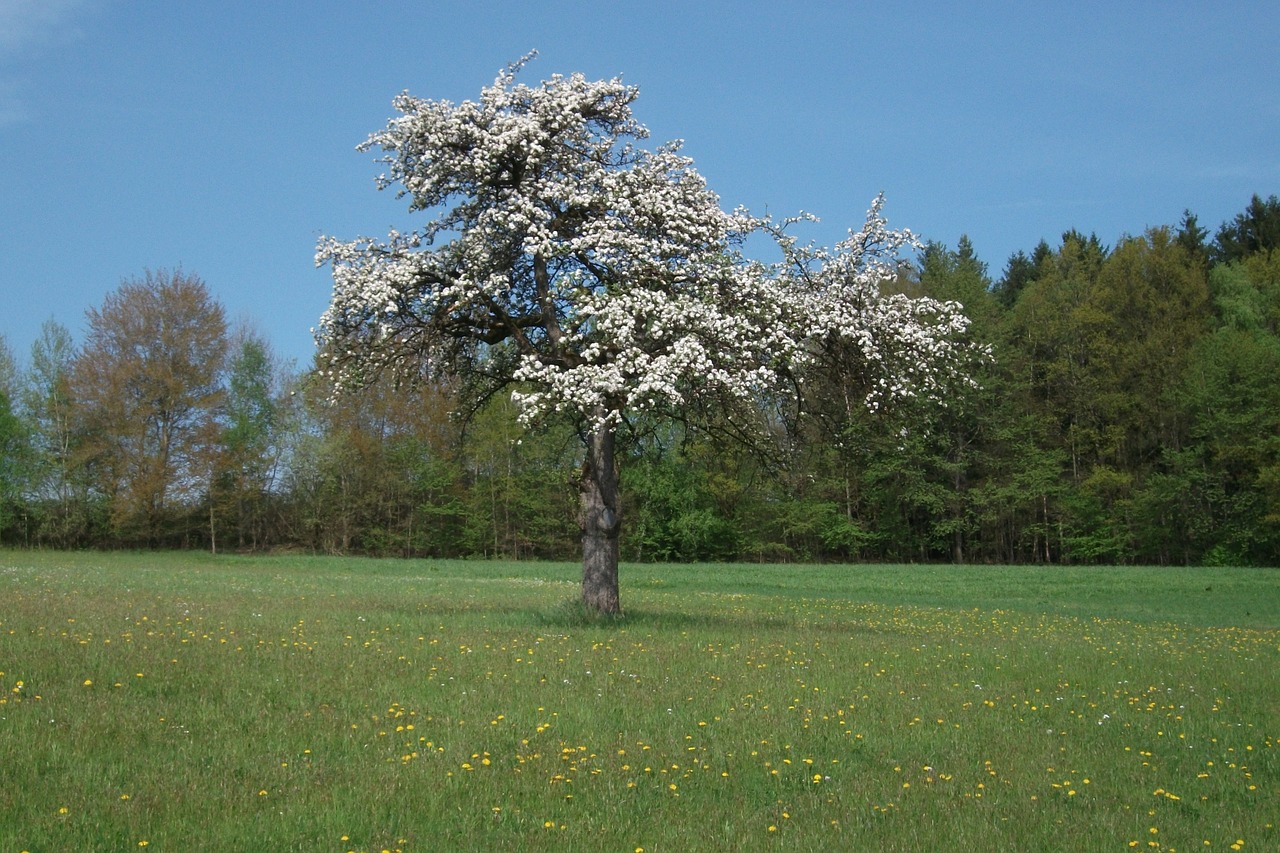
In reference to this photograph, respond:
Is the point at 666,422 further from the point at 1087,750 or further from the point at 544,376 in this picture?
the point at 1087,750

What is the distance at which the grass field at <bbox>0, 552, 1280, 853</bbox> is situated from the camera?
788cm

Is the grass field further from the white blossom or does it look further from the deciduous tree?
the deciduous tree

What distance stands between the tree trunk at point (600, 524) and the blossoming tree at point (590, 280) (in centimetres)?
3

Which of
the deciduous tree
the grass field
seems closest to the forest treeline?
the deciduous tree

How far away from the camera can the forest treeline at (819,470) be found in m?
62.4

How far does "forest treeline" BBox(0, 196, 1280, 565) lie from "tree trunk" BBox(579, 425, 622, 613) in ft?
112

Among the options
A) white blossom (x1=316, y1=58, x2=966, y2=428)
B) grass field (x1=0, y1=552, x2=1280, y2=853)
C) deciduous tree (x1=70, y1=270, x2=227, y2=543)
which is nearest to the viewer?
grass field (x1=0, y1=552, x2=1280, y2=853)

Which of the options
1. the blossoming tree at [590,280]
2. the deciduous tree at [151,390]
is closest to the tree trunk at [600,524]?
the blossoming tree at [590,280]

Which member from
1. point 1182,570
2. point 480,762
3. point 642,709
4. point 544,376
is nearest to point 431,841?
point 480,762

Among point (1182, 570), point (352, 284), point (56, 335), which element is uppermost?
point (56, 335)

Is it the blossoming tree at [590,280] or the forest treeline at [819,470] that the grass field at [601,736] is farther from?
the forest treeline at [819,470]

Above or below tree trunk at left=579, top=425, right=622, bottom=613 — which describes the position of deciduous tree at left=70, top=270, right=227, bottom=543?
above

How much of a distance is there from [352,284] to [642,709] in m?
11.5

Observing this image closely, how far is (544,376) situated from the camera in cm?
1867
